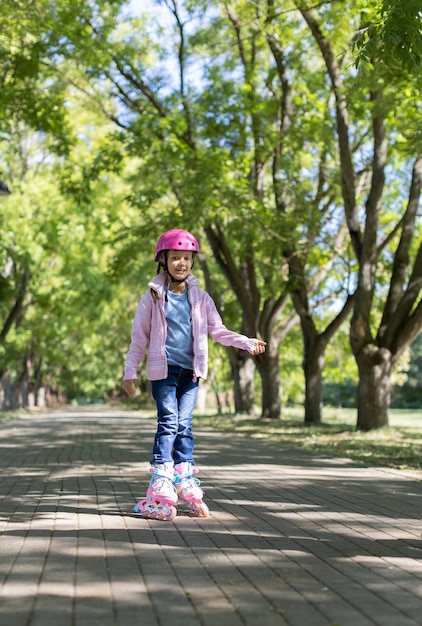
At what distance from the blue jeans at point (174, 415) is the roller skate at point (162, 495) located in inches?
3.2

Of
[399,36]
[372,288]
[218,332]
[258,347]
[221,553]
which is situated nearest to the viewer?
[221,553]

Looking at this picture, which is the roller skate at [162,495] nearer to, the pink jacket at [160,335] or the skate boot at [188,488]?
the skate boot at [188,488]

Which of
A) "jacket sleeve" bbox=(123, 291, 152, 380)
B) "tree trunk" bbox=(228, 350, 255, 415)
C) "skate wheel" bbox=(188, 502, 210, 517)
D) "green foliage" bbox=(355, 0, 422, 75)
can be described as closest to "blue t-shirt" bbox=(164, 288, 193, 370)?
"jacket sleeve" bbox=(123, 291, 152, 380)

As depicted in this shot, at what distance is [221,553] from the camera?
213 inches

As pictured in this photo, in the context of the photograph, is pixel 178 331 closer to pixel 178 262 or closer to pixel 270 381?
pixel 178 262

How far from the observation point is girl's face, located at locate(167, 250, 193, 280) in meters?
7.09

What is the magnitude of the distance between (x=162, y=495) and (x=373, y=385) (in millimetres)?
11571

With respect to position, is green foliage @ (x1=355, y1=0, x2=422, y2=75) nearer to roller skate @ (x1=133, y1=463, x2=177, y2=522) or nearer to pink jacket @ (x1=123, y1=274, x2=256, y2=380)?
pink jacket @ (x1=123, y1=274, x2=256, y2=380)

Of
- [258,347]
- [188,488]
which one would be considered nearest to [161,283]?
[258,347]

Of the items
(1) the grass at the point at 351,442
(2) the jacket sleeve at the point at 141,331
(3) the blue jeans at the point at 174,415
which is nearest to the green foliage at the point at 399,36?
(2) the jacket sleeve at the point at 141,331

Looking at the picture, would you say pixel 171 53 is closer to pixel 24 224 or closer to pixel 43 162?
pixel 24 224

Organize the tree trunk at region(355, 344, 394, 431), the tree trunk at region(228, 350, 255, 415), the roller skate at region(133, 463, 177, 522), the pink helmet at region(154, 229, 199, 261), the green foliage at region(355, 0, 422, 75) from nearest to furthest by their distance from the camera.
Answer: the green foliage at region(355, 0, 422, 75)
the roller skate at region(133, 463, 177, 522)
the pink helmet at region(154, 229, 199, 261)
the tree trunk at region(355, 344, 394, 431)
the tree trunk at region(228, 350, 255, 415)

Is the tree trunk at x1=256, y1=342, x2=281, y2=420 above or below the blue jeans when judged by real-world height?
above

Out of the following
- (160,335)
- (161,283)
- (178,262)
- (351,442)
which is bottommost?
(351,442)
